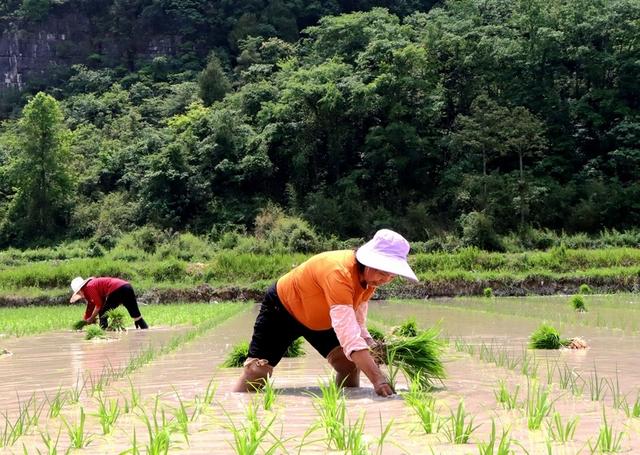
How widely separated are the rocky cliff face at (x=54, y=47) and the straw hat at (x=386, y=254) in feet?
191

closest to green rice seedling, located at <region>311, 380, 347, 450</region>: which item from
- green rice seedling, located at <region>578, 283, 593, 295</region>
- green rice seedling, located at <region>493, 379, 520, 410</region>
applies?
green rice seedling, located at <region>493, 379, 520, 410</region>

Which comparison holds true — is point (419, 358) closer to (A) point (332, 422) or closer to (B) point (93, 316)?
(A) point (332, 422)

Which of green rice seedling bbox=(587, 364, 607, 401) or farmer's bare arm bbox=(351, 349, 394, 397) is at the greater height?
farmer's bare arm bbox=(351, 349, 394, 397)

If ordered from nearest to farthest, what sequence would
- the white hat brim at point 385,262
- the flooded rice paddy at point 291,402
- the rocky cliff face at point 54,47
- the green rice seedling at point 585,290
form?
the flooded rice paddy at point 291,402, the white hat brim at point 385,262, the green rice seedling at point 585,290, the rocky cliff face at point 54,47

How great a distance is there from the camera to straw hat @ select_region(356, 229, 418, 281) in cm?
454

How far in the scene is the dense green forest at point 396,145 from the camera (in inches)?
1350

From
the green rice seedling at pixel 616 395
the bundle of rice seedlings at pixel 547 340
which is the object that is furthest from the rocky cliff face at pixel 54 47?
the green rice seedling at pixel 616 395

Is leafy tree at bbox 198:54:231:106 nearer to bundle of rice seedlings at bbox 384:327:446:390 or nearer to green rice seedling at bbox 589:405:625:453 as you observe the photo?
bundle of rice seedlings at bbox 384:327:446:390

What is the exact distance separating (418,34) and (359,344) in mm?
39776

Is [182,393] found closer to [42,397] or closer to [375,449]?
[42,397]

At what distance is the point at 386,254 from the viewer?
4.63 meters

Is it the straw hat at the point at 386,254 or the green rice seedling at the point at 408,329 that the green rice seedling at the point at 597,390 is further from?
the green rice seedling at the point at 408,329

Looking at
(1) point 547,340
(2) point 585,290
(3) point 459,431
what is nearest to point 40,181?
(2) point 585,290

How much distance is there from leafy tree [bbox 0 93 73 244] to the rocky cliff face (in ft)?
65.8
